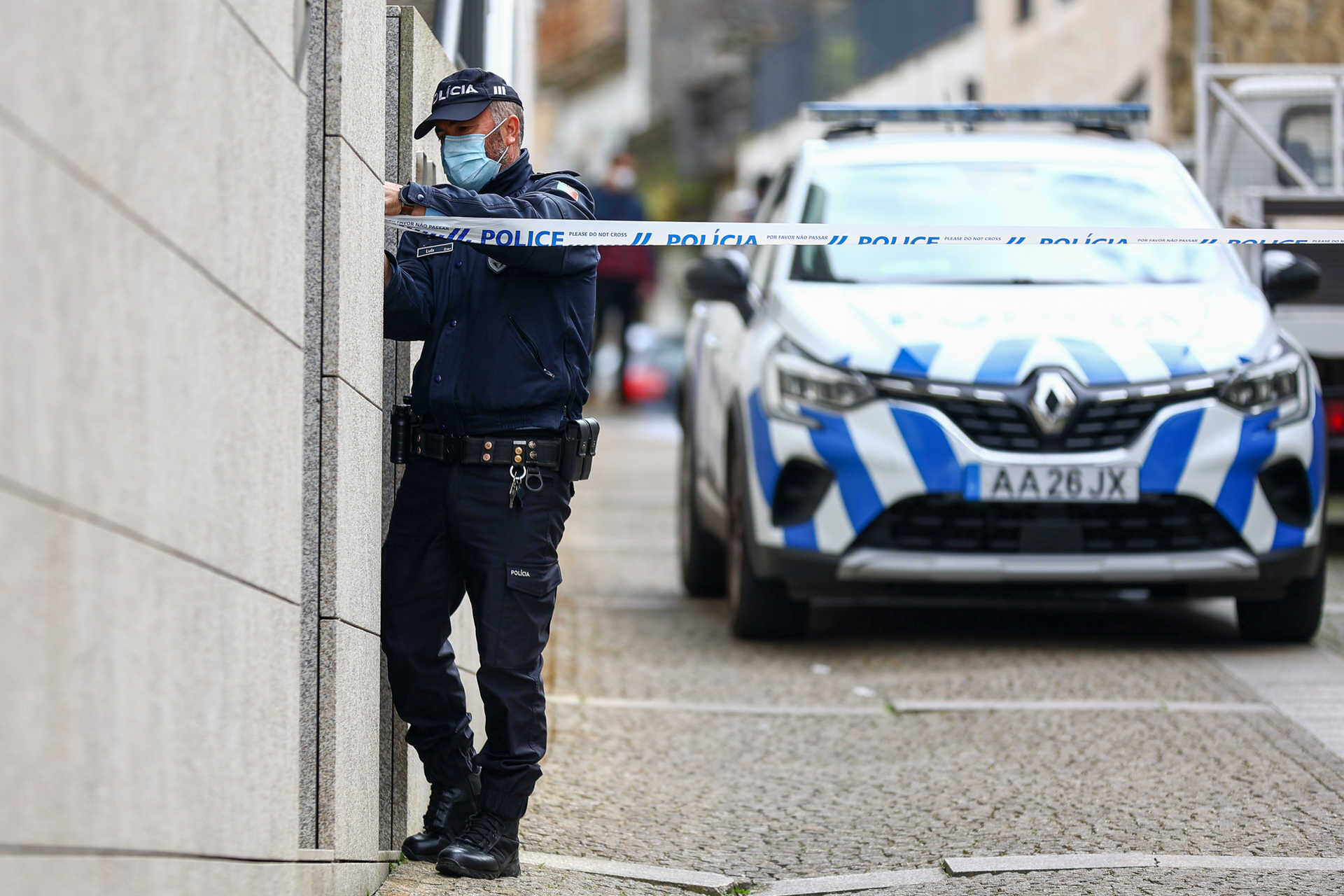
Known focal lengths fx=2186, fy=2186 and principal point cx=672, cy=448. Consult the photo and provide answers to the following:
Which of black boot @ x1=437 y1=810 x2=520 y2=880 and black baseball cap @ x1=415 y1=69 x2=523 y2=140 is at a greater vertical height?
black baseball cap @ x1=415 y1=69 x2=523 y2=140

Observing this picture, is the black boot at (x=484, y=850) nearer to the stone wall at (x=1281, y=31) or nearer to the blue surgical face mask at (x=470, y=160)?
the blue surgical face mask at (x=470, y=160)

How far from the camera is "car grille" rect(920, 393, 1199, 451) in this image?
7.31 meters

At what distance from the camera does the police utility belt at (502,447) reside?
14.8 ft

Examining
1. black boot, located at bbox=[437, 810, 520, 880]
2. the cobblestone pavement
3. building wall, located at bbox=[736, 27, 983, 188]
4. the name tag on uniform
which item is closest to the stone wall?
building wall, located at bbox=[736, 27, 983, 188]

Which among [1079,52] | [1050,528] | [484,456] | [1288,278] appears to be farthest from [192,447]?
[1079,52]

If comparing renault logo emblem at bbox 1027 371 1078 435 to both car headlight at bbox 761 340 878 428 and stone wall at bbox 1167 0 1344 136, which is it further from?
stone wall at bbox 1167 0 1344 136

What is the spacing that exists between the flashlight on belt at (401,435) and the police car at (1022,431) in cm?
272

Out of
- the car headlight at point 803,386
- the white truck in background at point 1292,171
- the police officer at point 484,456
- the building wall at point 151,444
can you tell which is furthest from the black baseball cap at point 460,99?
the white truck in background at point 1292,171

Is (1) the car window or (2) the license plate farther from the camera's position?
(1) the car window

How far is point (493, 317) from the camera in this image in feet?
14.9

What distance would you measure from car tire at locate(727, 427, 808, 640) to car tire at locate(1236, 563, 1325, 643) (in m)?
1.61

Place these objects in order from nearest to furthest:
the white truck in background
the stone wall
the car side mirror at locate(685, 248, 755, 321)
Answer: the car side mirror at locate(685, 248, 755, 321), the white truck in background, the stone wall

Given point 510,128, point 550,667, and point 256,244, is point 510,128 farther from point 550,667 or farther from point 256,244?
point 550,667

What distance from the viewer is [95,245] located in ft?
8.80
